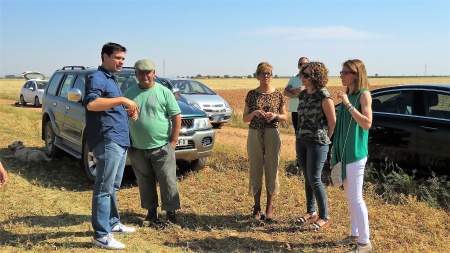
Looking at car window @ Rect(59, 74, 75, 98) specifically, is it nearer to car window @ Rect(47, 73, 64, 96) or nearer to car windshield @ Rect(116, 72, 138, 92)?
car window @ Rect(47, 73, 64, 96)

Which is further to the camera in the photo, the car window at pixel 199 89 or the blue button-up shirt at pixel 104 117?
the car window at pixel 199 89

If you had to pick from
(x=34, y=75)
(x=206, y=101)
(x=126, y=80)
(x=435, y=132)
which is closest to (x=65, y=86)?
(x=126, y=80)

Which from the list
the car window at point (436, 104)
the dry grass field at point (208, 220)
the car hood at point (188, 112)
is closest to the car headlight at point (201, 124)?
the car hood at point (188, 112)

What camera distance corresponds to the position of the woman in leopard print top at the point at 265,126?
459 centimetres

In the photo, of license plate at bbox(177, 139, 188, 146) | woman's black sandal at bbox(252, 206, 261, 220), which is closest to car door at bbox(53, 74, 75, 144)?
license plate at bbox(177, 139, 188, 146)

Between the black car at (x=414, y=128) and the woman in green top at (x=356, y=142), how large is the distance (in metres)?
2.18

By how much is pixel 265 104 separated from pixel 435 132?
2470mm

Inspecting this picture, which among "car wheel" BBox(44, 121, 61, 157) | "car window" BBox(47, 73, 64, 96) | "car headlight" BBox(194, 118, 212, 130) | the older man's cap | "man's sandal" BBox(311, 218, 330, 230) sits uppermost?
the older man's cap

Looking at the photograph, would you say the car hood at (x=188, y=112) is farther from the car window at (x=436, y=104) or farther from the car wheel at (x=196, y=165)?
the car window at (x=436, y=104)

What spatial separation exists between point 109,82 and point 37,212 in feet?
7.32

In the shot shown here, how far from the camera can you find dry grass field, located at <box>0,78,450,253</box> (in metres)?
4.12

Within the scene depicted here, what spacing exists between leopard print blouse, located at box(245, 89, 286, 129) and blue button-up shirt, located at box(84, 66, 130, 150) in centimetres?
149

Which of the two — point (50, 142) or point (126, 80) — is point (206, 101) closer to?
point (50, 142)

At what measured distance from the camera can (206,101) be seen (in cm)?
1293
